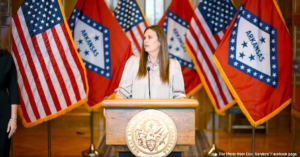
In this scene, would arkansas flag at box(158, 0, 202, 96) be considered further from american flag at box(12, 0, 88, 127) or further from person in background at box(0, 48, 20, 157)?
person in background at box(0, 48, 20, 157)

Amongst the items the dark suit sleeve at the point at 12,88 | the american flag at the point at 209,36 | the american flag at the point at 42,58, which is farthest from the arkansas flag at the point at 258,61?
the dark suit sleeve at the point at 12,88

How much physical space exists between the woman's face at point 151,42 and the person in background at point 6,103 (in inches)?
47.7

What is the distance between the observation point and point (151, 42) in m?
3.14

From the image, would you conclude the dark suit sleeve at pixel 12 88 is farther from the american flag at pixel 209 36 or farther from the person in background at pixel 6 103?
the american flag at pixel 209 36

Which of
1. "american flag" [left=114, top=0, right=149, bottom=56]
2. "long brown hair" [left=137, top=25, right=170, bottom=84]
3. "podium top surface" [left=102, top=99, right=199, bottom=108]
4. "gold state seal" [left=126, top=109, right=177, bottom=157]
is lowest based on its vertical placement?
"gold state seal" [left=126, top=109, right=177, bottom=157]

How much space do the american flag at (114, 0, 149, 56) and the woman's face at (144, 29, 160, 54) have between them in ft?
9.86

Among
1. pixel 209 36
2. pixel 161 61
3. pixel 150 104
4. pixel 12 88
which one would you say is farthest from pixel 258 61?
pixel 12 88

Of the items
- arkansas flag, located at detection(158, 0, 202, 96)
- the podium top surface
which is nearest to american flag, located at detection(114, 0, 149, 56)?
arkansas flag, located at detection(158, 0, 202, 96)

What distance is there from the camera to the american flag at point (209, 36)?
5.46 meters

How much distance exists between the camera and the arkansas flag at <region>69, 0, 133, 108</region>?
17.1ft

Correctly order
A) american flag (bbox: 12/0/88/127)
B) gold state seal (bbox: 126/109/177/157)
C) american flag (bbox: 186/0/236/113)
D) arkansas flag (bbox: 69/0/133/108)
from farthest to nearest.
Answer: american flag (bbox: 186/0/236/113) < arkansas flag (bbox: 69/0/133/108) < american flag (bbox: 12/0/88/127) < gold state seal (bbox: 126/109/177/157)

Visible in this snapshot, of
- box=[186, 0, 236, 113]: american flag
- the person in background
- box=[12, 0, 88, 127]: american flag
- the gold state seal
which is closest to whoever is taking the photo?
the gold state seal

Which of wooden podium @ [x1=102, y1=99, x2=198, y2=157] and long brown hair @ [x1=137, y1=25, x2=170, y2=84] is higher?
long brown hair @ [x1=137, y1=25, x2=170, y2=84]

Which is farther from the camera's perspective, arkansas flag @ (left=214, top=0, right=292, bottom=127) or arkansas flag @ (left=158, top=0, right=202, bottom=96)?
arkansas flag @ (left=158, top=0, right=202, bottom=96)
